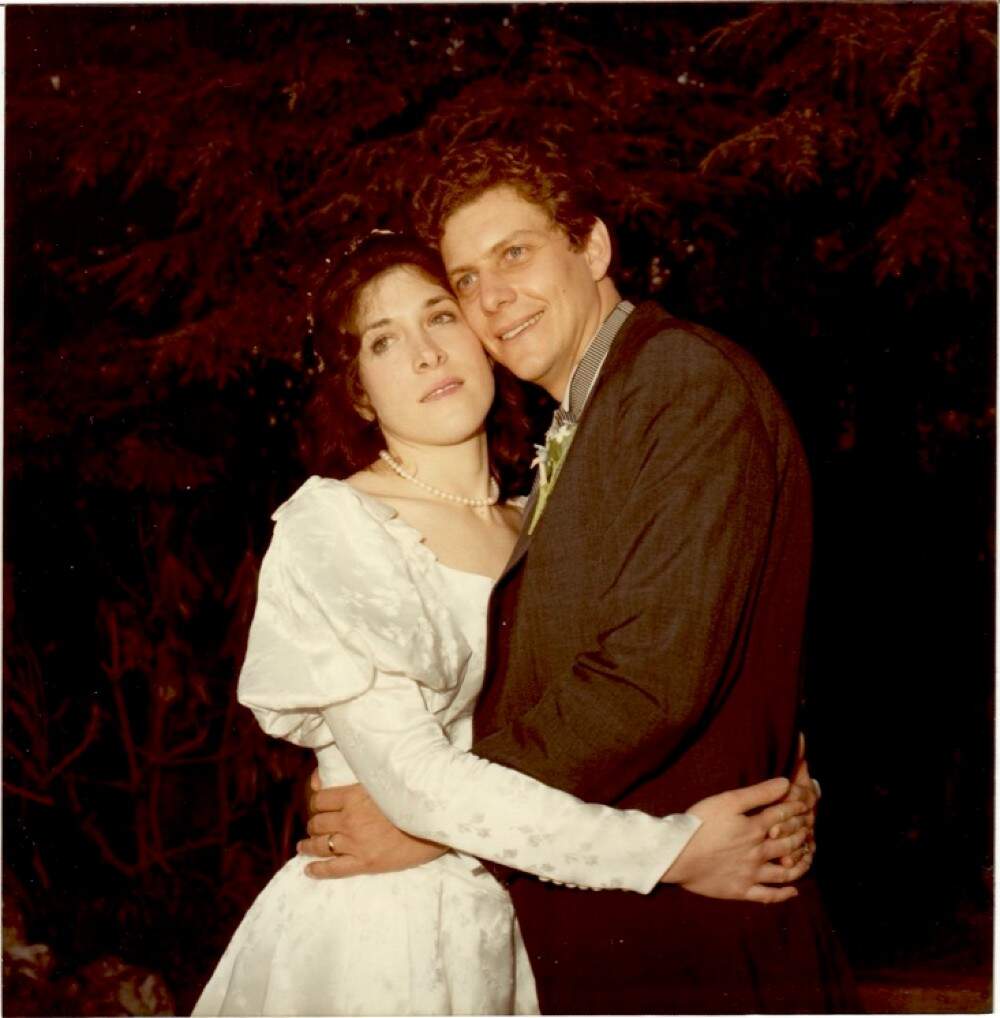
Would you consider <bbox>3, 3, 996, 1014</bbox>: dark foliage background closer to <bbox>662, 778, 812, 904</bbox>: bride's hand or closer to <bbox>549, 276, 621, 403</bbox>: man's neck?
<bbox>549, 276, 621, 403</bbox>: man's neck

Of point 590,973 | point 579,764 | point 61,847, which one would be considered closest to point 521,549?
point 579,764

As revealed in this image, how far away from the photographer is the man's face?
2498mm

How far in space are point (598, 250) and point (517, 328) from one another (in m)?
0.27

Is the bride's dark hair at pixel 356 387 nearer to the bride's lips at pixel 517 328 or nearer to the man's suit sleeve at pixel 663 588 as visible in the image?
the bride's lips at pixel 517 328

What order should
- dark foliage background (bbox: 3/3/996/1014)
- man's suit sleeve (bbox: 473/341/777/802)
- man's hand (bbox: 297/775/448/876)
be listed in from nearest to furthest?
man's suit sleeve (bbox: 473/341/777/802), man's hand (bbox: 297/775/448/876), dark foliage background (bbox: 3/3/996/1014)

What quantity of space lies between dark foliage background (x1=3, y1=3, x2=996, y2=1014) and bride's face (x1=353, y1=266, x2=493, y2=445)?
1.09 meters

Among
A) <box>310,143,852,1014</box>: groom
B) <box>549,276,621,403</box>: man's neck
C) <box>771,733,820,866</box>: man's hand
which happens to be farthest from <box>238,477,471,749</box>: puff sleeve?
<box>771,733,820,866</box>: man's hand

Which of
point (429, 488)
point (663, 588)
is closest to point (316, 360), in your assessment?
point (429, 488)

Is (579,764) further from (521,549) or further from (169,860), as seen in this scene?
(169,860)

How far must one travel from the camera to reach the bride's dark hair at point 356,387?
2.61 m

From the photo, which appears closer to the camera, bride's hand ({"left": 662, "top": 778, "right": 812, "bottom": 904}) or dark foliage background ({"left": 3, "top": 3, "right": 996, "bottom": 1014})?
bride's hand ({"left": 662, "top": 778, "right": 812, "bottom": 904})

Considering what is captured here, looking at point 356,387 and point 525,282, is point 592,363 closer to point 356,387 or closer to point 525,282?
point 525,282

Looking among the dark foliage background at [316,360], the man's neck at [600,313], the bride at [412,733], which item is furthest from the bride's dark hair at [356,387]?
the dark foliage background at [316,360]

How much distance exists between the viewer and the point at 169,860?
4109mm
